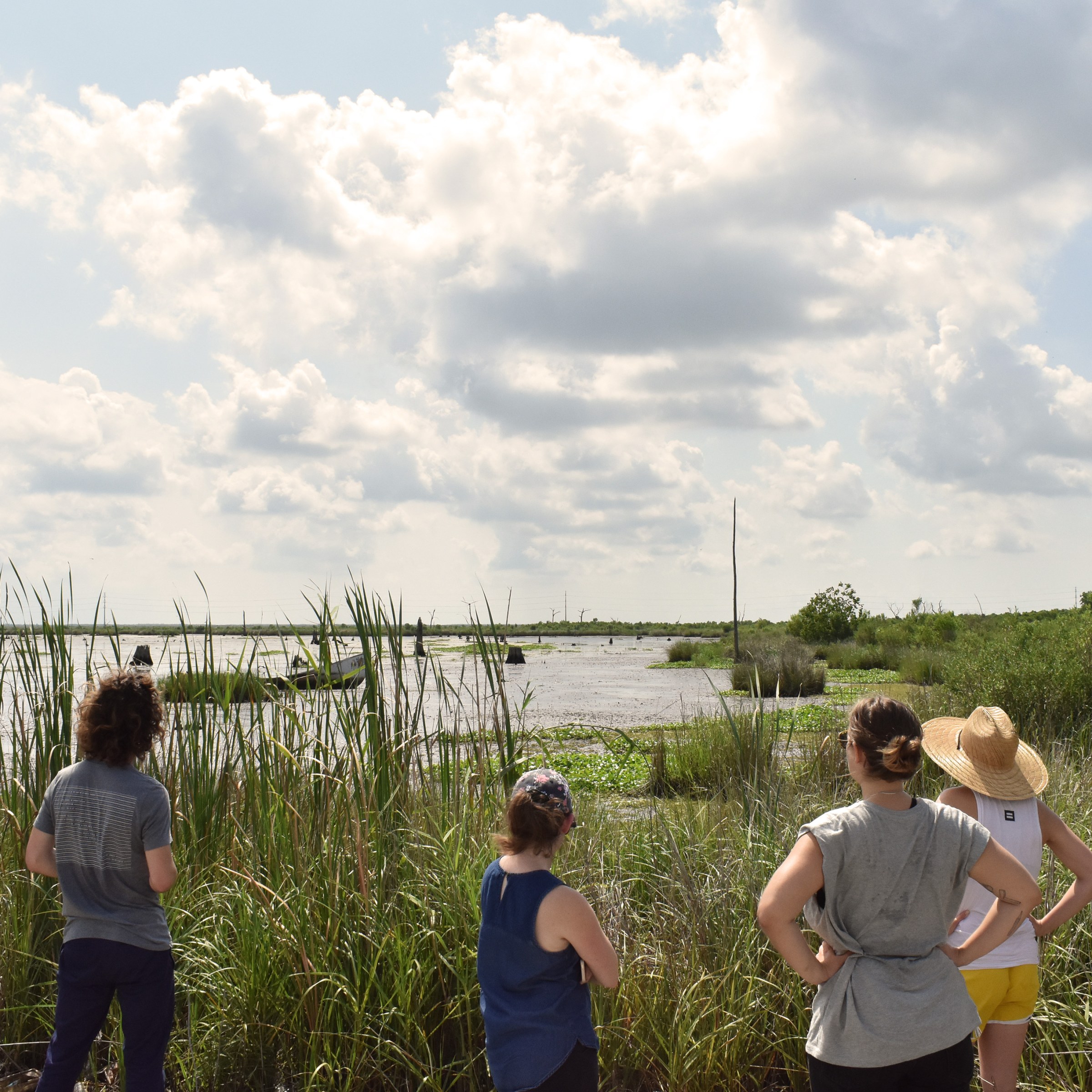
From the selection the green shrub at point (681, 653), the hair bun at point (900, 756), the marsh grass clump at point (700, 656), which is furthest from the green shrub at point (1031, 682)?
the green shrub at point (681, 653)

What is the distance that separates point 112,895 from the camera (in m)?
2.90

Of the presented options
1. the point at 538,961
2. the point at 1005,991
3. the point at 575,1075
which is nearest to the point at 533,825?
the point at 538,961

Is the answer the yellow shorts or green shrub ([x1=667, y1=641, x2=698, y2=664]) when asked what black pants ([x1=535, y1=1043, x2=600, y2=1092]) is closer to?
the yellow shorts

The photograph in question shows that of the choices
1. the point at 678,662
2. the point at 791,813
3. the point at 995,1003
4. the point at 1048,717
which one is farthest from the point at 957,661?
the point at 678,662

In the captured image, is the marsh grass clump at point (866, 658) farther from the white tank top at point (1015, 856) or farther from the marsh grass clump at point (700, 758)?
the white tank top at point (1015, 856)

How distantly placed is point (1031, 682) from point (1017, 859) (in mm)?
9825

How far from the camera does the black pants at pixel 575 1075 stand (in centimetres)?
232

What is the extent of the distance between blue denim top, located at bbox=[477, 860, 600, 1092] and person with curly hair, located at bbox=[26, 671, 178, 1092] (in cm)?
113

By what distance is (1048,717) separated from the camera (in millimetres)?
10133

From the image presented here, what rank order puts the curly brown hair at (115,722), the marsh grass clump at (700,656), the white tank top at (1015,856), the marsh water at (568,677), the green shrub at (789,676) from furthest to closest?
1. the marsh grass clump at (700,656)
2. the green shrub at (789,676)
3. the marsh water at (568,677)
4. the curly brown hair at (115,722)
5. the white tank top at (1015,856)

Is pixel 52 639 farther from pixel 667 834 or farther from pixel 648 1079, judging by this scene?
pixel 648 1079

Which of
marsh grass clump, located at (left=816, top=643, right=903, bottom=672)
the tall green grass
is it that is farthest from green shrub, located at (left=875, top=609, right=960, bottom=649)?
the tall green grass

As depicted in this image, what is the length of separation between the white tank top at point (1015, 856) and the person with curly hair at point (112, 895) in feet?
7.75

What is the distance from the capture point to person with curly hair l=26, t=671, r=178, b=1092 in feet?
9.39
